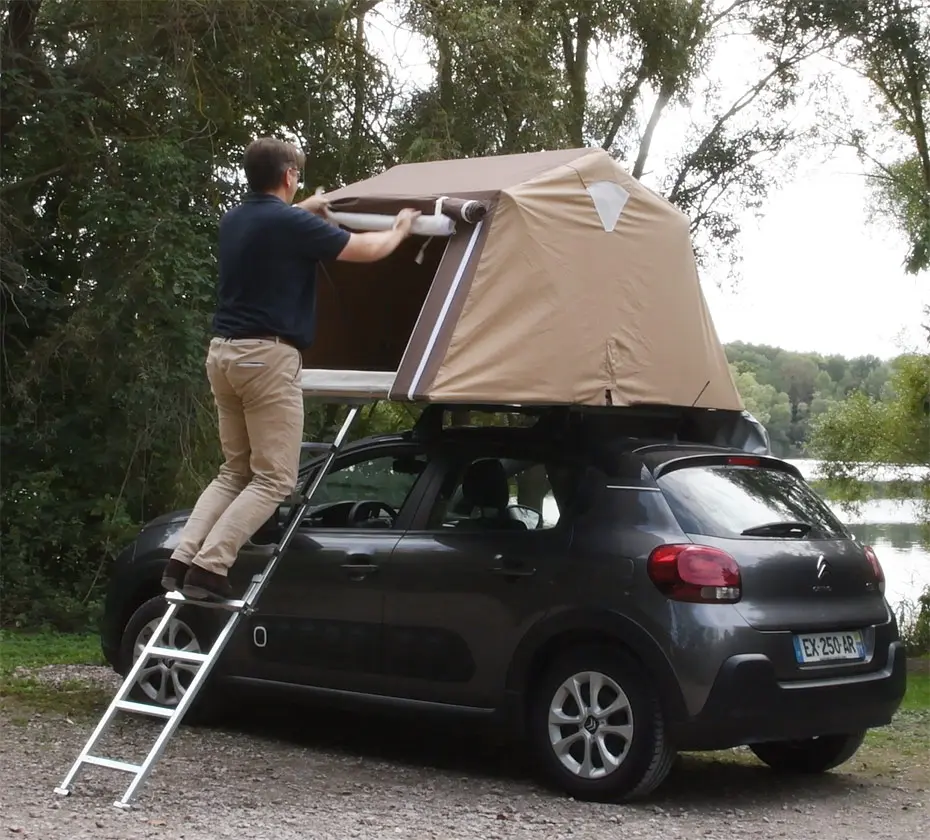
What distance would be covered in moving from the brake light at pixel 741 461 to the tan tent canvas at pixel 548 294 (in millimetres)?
478

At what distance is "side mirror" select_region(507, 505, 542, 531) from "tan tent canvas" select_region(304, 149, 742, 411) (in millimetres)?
554

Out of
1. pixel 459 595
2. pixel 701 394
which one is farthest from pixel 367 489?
pixel 701 394

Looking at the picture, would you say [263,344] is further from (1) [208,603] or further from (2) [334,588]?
(2) [334,588]

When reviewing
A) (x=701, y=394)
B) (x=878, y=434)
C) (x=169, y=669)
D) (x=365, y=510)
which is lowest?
(x=169, y=669)

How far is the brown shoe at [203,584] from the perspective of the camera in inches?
248

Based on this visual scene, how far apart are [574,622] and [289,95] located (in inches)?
299

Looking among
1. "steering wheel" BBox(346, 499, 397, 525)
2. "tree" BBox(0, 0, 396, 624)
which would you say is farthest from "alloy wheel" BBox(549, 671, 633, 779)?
"tree" BBox(0, 0, 396, 624)

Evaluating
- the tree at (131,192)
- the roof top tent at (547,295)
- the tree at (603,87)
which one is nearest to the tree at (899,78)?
the tree at (603,87)

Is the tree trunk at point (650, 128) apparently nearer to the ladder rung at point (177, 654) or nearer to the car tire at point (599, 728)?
the car tire at point (599, 728)

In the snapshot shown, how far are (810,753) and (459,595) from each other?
2036 millimetres

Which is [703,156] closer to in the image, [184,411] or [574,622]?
[184,411]

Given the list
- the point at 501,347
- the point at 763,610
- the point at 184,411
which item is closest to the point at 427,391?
the point at 501,347

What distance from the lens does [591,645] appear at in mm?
6613

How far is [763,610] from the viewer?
20.9 feet
